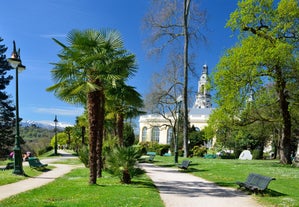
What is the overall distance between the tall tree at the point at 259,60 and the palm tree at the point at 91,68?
11496 mm

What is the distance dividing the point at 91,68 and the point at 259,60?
12.9 metres

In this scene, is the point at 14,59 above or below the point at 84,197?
above

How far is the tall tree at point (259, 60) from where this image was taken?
22375 millimetres

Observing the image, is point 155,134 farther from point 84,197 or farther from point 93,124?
point 84,197

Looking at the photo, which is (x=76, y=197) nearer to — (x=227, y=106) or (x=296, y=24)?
(x=227, y=106)

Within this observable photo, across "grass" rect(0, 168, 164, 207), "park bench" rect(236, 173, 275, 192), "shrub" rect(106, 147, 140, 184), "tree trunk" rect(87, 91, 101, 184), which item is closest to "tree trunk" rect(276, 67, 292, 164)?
"park bench" rect(236, 173, 275, 192)

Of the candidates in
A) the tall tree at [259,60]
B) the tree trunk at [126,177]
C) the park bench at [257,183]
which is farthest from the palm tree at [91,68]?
the tall tree at [259,60]

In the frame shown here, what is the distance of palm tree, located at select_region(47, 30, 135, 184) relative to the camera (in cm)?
1259

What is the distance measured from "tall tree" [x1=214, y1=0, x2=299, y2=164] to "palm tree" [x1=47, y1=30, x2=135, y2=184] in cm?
1150

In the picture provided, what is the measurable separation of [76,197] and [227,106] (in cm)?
1555

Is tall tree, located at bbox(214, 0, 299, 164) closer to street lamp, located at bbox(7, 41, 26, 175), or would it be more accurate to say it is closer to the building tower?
the building tower

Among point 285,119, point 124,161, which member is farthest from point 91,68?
point 285,119

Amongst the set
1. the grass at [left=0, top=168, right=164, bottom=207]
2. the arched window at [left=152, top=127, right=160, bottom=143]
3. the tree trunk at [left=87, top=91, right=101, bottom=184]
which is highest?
the tree trunk at [left=87, top=91, right=101, bottom=184]

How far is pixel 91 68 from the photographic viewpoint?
12.9 m
